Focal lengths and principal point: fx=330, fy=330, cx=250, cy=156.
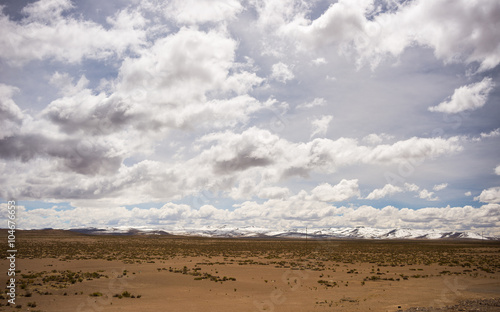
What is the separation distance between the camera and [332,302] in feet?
70.4

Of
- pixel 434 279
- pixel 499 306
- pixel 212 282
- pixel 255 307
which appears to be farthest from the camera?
pixel 434 279

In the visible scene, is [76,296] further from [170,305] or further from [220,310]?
[220,310]

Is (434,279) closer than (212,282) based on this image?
No

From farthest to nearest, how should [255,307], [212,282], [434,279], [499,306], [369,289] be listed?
[434,279]
[212,282]
[369,289]
[255,307]
[499,306]

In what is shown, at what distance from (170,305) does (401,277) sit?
2449cm

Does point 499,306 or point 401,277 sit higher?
point 499,306

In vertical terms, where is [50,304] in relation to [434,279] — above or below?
above

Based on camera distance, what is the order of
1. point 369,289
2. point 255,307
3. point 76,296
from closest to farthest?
point 255,307, point 76,296, point 369,289

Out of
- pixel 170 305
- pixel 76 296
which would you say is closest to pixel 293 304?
pixel 170 305

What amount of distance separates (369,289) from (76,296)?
2184 cm

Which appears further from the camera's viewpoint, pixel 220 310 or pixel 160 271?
pixel 160 271

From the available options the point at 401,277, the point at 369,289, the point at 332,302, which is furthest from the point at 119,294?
the point at 401,277

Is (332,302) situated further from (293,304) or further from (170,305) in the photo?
(170,305)

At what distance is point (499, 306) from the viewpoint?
19.0 meters
